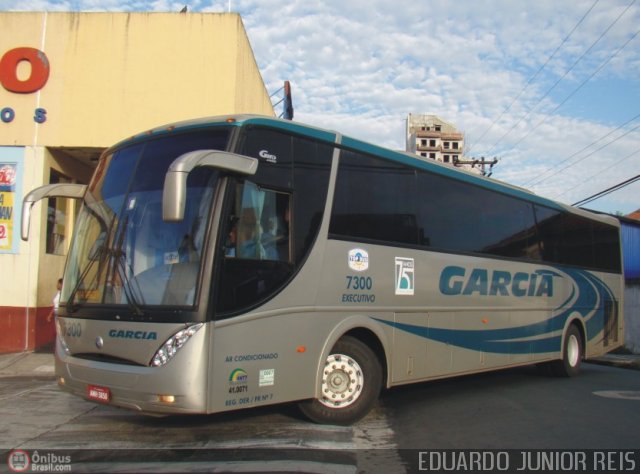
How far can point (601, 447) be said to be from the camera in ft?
19.7

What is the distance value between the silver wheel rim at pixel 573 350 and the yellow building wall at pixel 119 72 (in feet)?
28.9

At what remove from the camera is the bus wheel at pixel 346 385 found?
6.39 m

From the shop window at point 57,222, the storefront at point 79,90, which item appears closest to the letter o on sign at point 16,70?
the storefront at point 79,90

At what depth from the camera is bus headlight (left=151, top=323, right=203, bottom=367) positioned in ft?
16.8

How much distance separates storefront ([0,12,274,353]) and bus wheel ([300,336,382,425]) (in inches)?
306

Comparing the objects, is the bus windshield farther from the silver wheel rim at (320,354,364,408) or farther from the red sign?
the red sign

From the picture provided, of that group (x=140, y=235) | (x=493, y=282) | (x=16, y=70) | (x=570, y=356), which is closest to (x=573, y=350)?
(x=570, y=356)

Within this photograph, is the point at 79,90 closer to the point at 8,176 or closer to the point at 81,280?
the point at 8,176

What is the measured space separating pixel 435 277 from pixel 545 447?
2.77 metres

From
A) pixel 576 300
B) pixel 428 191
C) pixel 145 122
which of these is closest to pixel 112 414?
pixel 428 191

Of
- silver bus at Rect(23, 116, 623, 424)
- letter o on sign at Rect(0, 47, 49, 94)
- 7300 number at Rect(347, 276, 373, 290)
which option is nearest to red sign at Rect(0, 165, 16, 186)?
letter o on sign at Rect(0, 47, 49, 94)

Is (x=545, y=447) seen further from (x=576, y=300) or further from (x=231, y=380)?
(x=576, y=300)

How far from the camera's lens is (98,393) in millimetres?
5527

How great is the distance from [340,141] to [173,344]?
10.4 ft
